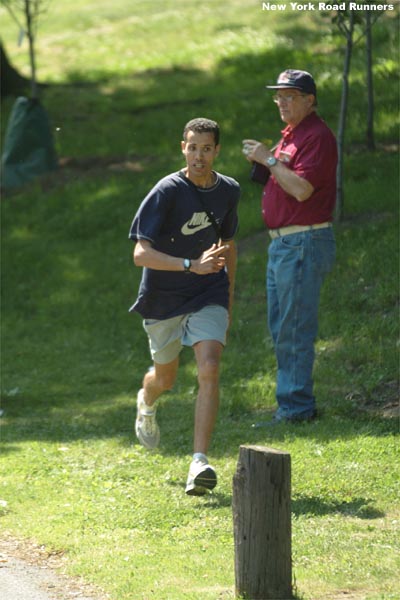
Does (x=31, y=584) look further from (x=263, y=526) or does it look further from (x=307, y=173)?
(x=307, y=173)

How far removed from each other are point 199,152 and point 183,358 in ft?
15.8

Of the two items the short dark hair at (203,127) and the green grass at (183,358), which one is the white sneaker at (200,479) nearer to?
the green grass at (183,358)

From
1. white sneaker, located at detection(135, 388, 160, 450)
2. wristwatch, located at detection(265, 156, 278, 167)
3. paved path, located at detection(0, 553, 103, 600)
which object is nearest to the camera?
paved path, located at detection(0, 553, 103, 600)

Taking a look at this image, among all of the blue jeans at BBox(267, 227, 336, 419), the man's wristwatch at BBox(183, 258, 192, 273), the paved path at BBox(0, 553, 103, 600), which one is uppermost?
the man's wristwatch at BBox(183, 258, 192, 273)

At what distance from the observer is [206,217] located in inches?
291

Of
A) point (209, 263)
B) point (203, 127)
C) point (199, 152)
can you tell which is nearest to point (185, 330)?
point (209, 263)

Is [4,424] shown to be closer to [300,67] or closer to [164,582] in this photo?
[164,582]

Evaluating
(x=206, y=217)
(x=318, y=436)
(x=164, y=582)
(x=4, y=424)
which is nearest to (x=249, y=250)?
(x=4, y=424)

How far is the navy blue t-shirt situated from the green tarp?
433 inches

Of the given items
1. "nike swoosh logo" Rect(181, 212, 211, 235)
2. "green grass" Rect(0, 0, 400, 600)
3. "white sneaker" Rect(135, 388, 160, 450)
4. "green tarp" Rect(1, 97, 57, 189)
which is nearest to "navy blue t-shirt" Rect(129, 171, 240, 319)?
"nike swoosh logo" Rect(181, 212, 211, 235)

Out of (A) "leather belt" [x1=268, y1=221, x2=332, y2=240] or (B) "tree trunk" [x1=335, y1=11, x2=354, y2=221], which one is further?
(B) "tree trunk" [x1=335, y1=11, x2=354, y2=221]

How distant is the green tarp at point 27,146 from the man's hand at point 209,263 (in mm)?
11475

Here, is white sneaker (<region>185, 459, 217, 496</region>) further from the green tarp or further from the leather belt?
the green tarp

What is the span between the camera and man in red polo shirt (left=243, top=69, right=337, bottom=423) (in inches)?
332
